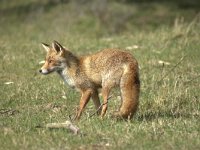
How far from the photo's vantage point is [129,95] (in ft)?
31.3

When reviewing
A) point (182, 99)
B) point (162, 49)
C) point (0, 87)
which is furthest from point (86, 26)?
point (182, 99)

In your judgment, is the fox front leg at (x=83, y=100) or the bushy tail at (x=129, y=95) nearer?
the bushy tail at (x=129, y=95)

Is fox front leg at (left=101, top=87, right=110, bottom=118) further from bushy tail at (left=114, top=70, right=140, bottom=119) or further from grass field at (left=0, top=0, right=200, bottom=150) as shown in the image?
bushy tail at (left=114, top=70, right=140, bottom=119)

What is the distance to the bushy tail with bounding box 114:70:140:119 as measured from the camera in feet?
31.2

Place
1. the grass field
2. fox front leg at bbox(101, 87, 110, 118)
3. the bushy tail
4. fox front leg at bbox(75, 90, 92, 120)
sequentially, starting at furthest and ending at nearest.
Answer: fox front leg at bbox(75, 90, 92, 120), fox front leg at bbox(101, 87, 110, 118), the bushy tail, the grass field

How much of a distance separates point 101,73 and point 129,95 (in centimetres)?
81

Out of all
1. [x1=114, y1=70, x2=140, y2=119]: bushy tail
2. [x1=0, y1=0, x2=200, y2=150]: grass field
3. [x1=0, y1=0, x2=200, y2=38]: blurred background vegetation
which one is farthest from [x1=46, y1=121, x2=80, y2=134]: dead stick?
[x1=0, y1=0, x2=200, y2=38]: blurred background vegetation

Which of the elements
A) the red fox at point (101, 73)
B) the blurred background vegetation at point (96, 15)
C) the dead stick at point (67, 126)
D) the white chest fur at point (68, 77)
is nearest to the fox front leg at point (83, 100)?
the red fox at point (101, 73)

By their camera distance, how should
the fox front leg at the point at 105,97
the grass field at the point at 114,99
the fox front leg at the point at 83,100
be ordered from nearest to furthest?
the grass field at the point at 114,99, the fox front leg at the point at 105,97, the fox front leg at the point at 83,100

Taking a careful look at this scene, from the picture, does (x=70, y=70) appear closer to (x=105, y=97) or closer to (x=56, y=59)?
(x=56, y=59)

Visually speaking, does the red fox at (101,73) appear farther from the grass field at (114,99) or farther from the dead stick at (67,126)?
the dead stick at (67,126)

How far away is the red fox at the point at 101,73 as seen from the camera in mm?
9578

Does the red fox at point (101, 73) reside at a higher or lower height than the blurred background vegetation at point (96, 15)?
higher

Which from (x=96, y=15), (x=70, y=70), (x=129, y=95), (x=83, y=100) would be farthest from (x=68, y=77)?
(x=96, y=15)
